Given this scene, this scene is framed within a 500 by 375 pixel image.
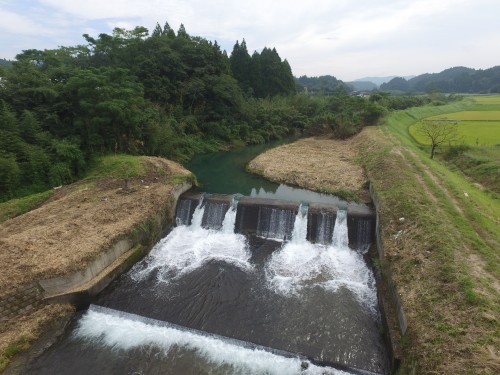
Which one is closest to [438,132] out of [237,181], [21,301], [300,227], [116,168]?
[237,181]

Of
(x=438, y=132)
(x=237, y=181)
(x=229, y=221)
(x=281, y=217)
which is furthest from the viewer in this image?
(x=438, y=132)

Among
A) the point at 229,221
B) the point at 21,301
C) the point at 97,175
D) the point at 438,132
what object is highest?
the point at 438,132

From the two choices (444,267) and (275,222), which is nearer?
(444,267)

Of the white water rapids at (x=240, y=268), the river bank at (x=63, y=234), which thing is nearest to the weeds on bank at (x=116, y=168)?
the river bank at (x=63, y=234)

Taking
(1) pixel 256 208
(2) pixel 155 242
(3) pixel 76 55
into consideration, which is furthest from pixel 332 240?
(3) pixel 76 55

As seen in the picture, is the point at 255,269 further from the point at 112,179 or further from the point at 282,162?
the point at 282,162

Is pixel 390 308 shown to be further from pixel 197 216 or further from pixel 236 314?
pixel 197 216

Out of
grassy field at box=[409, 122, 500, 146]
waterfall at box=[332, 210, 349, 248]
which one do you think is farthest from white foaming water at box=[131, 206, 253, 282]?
grassy field at box=[409, 122, 500, 146]
